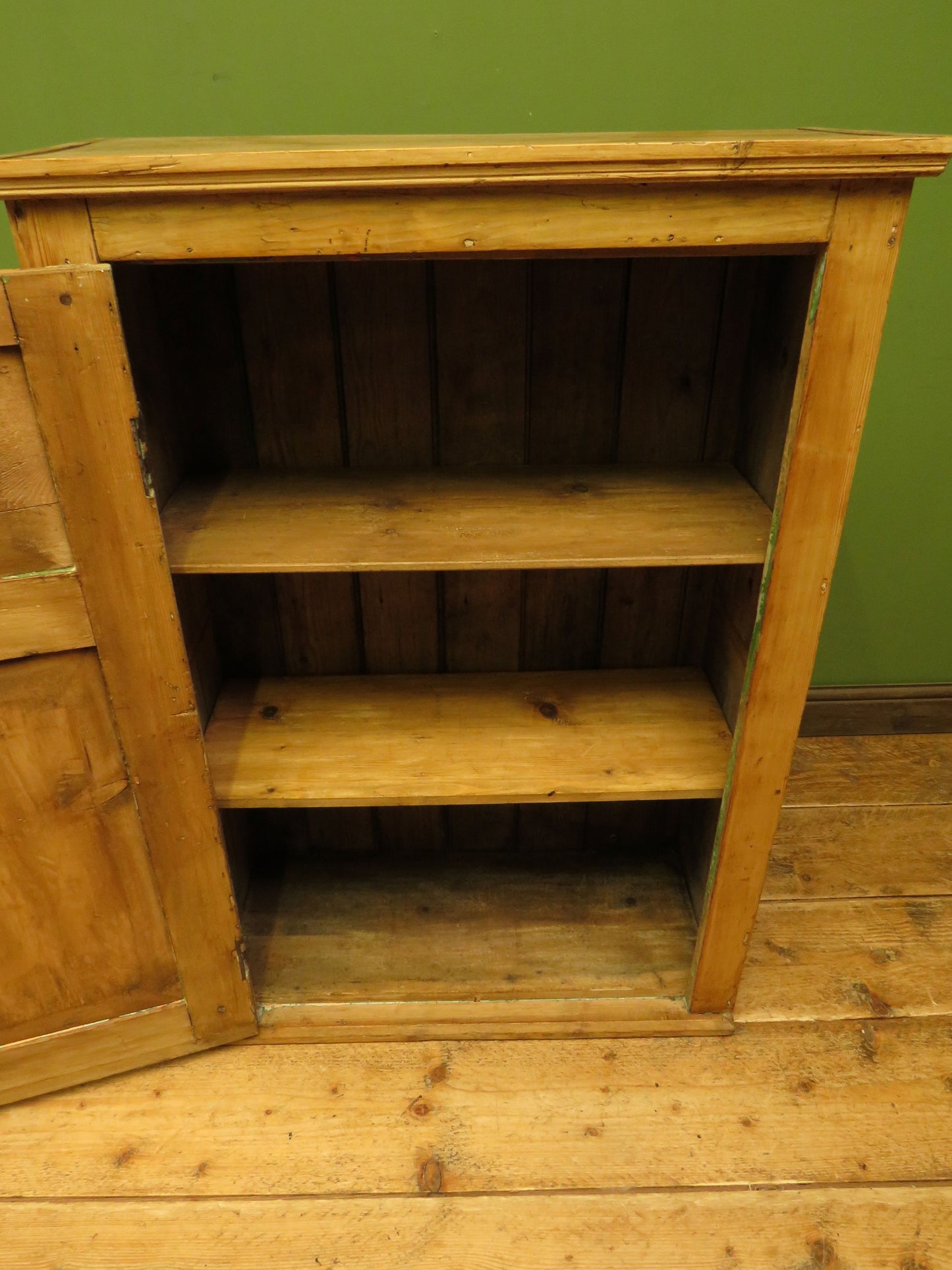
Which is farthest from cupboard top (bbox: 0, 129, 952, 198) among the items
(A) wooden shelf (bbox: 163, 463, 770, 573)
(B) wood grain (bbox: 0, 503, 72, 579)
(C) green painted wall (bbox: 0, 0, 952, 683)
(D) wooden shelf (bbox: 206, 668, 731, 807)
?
(D) wooden shelf (bbox: 206, 668, 731, 807)

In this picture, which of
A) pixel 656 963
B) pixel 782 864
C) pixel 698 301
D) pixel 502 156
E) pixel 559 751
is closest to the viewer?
pixel 502 156

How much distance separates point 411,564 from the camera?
47.1 inches

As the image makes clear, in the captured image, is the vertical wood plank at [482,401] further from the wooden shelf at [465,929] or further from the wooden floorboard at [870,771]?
the wooden floorboard at [870,771]

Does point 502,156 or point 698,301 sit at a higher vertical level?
point 502,156

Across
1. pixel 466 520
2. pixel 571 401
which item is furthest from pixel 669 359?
pixel 466 520

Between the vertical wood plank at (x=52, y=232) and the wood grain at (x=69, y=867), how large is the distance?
474 mm

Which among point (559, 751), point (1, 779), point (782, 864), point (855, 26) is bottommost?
point (782, 864)

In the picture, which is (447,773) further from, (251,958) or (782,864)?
(782,864)

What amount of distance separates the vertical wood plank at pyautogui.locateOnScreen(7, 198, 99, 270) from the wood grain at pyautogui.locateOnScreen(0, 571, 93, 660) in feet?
1.18

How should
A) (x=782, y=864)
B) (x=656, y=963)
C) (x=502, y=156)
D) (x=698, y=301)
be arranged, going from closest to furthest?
(x=502, y=156), (x=698, y=301), (x=656, y=963), (x=782, y=864)

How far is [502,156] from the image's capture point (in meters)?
0.92

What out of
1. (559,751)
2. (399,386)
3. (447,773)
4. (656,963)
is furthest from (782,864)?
(399,386)

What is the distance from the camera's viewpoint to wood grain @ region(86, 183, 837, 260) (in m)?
0.96

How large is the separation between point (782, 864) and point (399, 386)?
4.28ft
